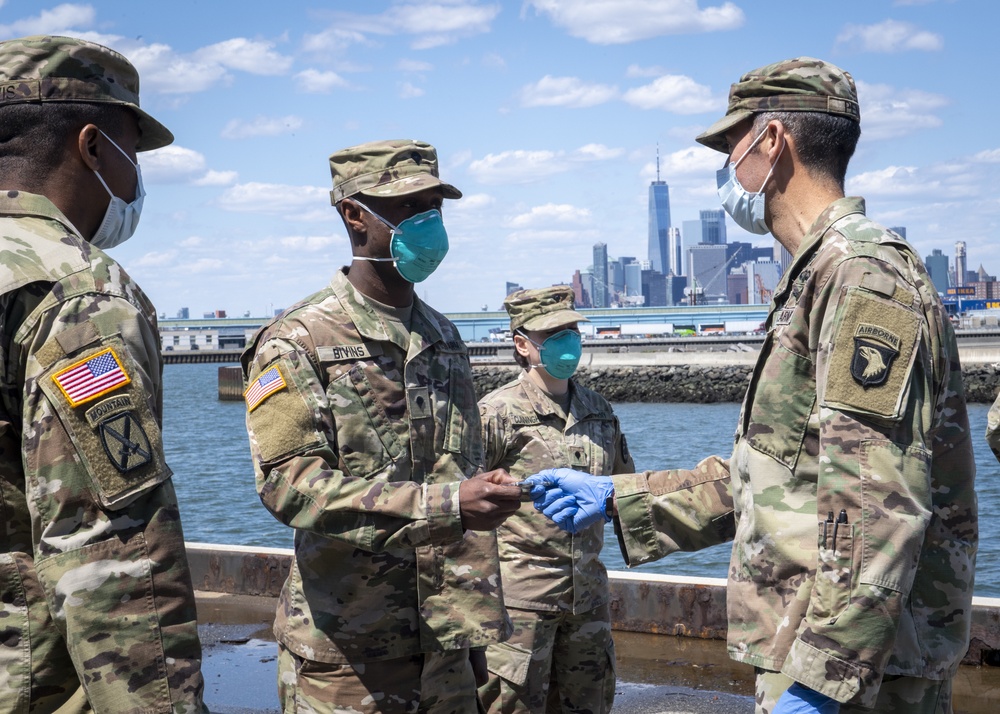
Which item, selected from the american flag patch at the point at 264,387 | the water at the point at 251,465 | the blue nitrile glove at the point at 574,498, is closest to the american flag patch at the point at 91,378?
the american flag patch at the point at 264,387

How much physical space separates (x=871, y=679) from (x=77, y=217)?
2040 mm

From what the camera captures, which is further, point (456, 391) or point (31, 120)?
point (456, 391)

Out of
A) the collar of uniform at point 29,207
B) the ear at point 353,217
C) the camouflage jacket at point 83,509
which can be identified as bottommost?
the camouflage jacket at point 83,509

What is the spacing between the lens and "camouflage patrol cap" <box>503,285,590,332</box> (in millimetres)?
5594

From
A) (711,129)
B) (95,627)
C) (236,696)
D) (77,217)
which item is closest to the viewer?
(95,627)

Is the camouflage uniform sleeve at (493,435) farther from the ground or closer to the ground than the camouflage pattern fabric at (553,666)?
farther from the ground

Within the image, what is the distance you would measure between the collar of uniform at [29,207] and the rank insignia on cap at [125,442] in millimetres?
474

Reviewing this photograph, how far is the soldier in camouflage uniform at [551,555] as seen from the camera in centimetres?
463

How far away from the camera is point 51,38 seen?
2.30 m

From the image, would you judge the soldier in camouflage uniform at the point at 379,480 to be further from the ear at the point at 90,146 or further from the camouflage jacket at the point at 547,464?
the camouflage jacket at the point at 547,464

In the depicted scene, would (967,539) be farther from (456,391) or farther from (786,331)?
(456,391)

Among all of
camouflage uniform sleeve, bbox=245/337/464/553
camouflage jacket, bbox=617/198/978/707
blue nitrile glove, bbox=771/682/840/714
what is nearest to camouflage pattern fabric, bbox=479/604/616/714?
camouflage uniform sleeve, bbox=245/337/464/553

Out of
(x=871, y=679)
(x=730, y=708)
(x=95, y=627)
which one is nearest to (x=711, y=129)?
(x=871, y=679)

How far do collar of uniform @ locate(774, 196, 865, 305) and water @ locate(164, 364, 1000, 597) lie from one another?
7.90 metres
